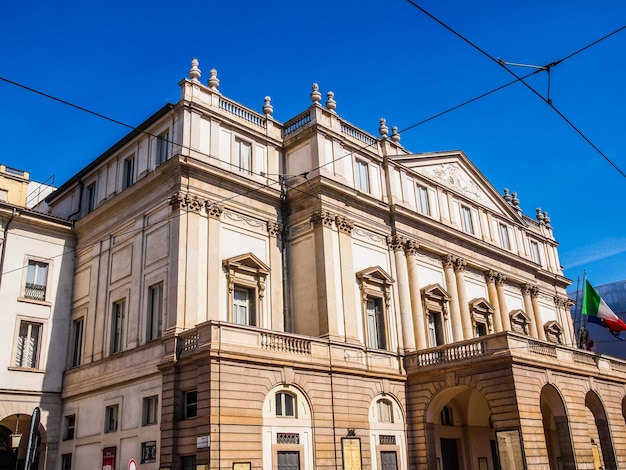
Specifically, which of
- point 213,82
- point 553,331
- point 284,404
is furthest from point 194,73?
point 553,331

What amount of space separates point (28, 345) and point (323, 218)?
14160 millimetres

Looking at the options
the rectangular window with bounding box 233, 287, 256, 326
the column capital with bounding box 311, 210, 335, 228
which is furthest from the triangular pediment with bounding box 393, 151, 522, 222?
the rectangular window with bounding box 233, 287, 256, 326

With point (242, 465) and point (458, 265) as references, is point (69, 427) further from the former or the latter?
point (458, 265)

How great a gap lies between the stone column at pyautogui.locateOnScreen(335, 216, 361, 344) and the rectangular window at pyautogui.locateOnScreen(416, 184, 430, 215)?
21.0ft

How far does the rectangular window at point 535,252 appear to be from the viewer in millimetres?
43406

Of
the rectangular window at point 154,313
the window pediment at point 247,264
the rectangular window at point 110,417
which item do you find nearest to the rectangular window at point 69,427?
the rectangular window at point 110,417

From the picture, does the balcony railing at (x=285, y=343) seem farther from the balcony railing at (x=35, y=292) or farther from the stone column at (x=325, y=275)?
the balcony railing at (x=35, y=292)

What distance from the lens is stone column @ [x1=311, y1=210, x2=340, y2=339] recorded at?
85.2ft

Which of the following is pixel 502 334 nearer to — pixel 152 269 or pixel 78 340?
pixel 152 269

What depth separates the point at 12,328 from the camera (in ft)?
90.4

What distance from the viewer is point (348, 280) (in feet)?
90.5

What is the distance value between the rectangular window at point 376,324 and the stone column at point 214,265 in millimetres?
7052

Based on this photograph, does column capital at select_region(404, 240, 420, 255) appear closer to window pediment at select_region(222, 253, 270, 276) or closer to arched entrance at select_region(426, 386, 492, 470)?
arched entrance at select_region(426, 386, 492, 470)

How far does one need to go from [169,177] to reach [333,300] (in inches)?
331
